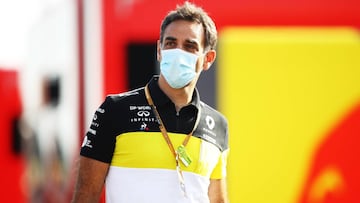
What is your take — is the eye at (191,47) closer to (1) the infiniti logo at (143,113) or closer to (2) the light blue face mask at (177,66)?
(2) the light blue face mask at (177,66)

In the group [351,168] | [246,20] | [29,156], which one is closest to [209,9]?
[246,20]

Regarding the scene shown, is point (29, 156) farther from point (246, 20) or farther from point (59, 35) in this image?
point (246, 20)

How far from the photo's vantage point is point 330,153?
464 centimetres

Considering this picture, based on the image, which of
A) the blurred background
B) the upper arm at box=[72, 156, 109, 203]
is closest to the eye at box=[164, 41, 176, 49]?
the upper arm at box=[72, 156, 109, 203]

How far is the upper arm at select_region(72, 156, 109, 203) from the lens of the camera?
2189 mm

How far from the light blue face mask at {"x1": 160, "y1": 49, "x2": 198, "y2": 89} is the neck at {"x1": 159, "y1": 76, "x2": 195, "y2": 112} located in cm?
1

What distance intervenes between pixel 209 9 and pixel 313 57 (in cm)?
62

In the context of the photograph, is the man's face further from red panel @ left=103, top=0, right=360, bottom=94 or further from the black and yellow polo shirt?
red panel @ left=103, top=0, right=360, bottom=94

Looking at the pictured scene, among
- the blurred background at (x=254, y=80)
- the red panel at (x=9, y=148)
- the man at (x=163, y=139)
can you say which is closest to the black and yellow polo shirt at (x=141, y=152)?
the man at (x=163, y=139)

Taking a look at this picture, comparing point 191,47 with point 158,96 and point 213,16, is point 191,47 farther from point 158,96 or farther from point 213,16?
point 213,16

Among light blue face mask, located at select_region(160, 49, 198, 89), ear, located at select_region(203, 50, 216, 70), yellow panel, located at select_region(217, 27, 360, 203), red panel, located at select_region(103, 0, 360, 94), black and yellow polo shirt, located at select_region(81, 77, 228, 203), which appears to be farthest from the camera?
yellow panel, located at select_region(217, 27, 360, 203)

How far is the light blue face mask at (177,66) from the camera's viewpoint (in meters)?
2.29

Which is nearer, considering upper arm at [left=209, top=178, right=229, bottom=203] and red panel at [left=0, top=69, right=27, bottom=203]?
upper arm at [left=209, top=178, right=229, bottom=203]

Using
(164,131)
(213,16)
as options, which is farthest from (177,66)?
(213,16)
